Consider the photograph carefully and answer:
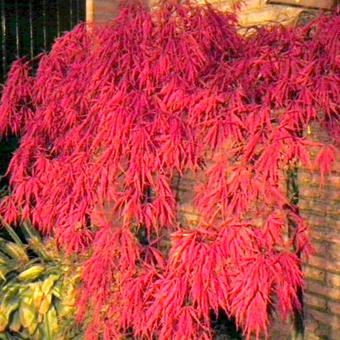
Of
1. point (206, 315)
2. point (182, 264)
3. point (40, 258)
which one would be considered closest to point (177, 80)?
point (182, 264)

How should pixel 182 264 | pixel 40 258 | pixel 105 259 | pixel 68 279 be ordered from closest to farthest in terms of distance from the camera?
pixel 182 264 → pixel 105 259 → pixel 68 279 → pixel 40 258

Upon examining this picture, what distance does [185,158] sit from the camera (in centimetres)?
323

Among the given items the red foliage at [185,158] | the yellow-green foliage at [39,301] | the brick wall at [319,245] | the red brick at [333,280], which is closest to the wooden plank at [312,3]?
the brick wall at [319,245]

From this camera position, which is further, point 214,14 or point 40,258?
point 40,258

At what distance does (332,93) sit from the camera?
2.91 meters

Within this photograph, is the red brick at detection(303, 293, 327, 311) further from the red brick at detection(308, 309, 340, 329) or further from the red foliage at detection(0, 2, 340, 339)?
the red foliage at detection(0, 2, 340, 339)

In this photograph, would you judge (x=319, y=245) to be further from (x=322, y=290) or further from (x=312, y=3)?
(x=312, y=3)

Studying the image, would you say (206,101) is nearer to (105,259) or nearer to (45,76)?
(105,259)

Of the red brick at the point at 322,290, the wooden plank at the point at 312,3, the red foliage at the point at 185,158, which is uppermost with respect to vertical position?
the wooden plank at the point at 312,3

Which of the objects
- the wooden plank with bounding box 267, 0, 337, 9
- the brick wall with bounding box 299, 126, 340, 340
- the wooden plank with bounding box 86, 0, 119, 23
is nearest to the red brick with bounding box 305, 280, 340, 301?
the brick wall with bounding box 299, 126, 340, 340

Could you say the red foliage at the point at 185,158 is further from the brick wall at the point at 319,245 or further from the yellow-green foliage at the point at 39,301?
the brick wall at the point at 319,245

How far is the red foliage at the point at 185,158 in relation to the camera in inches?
114

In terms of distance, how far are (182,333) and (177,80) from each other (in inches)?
52.5

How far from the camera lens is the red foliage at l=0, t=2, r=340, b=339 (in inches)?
114
